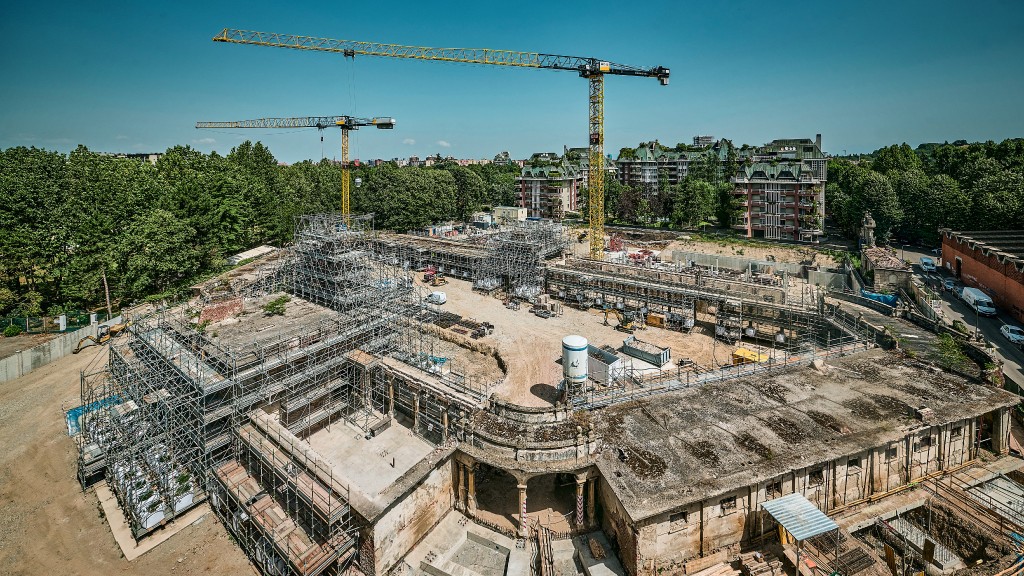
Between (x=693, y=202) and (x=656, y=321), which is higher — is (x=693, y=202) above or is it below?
above

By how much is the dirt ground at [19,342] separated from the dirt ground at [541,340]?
29.5m

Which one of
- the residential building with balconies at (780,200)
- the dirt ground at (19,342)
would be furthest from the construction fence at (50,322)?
the residential building with balconies at (780,200)

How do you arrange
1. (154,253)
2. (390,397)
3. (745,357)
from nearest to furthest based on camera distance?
1. (390,397)
2. (745,357)
3. (154,253)

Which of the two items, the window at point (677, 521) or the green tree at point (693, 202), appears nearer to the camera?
the window at point (677, 521)

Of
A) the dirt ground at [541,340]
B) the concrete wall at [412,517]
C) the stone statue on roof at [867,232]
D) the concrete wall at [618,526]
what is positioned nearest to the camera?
the concrete wall at [618,526]

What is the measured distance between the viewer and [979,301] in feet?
126

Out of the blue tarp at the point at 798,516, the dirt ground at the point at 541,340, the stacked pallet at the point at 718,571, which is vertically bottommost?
the stacked pallet at the point at 718,571

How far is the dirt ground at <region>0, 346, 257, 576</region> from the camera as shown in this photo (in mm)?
17953

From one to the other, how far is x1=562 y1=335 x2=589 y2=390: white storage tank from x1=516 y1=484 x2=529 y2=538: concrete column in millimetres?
8469

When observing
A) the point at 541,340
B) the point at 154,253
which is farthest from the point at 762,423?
the point at 154,253

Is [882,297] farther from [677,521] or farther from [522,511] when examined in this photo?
[522,511]

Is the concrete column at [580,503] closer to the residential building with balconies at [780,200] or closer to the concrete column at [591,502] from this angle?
the concrete column at [591,502]

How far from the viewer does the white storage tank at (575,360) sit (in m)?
25.2

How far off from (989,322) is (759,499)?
33.9 meters
